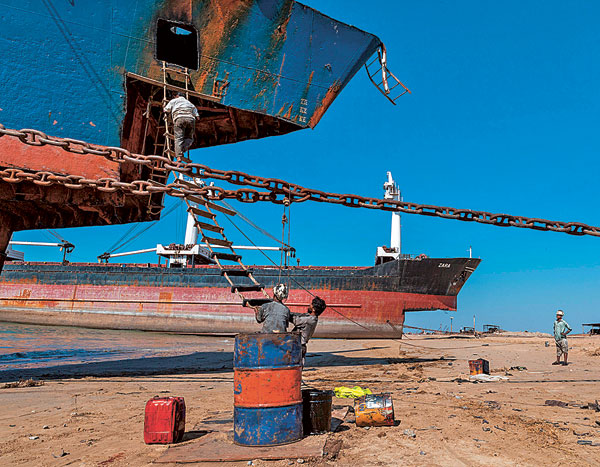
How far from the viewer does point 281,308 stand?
4.79m

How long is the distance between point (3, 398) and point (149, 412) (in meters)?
3.71

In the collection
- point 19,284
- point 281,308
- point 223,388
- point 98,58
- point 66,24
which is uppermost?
point 66,24

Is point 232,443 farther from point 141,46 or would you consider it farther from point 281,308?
point 141,46

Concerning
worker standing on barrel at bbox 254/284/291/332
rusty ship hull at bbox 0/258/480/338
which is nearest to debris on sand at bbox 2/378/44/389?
worker standing on barrel at bbox 254/284/291/332

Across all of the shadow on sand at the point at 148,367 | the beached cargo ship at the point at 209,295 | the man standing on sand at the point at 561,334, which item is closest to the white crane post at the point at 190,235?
the beached cargo ship at the point at 209,295

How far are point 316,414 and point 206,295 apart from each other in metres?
20.9

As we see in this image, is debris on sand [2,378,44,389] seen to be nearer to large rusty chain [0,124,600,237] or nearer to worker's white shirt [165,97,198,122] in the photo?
large rusty chain [0,124,600,237]

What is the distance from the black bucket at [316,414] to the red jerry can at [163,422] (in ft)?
3.89

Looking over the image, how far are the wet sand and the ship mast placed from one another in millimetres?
19189

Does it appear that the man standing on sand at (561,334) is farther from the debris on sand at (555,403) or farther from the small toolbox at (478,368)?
the debris on sand at (555,403)

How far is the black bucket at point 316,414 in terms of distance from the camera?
3922 millimetres

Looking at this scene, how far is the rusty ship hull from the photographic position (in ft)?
73.5

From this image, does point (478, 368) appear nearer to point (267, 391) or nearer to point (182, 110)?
point (267, 391)

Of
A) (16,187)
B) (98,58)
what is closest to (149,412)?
(16,187)
